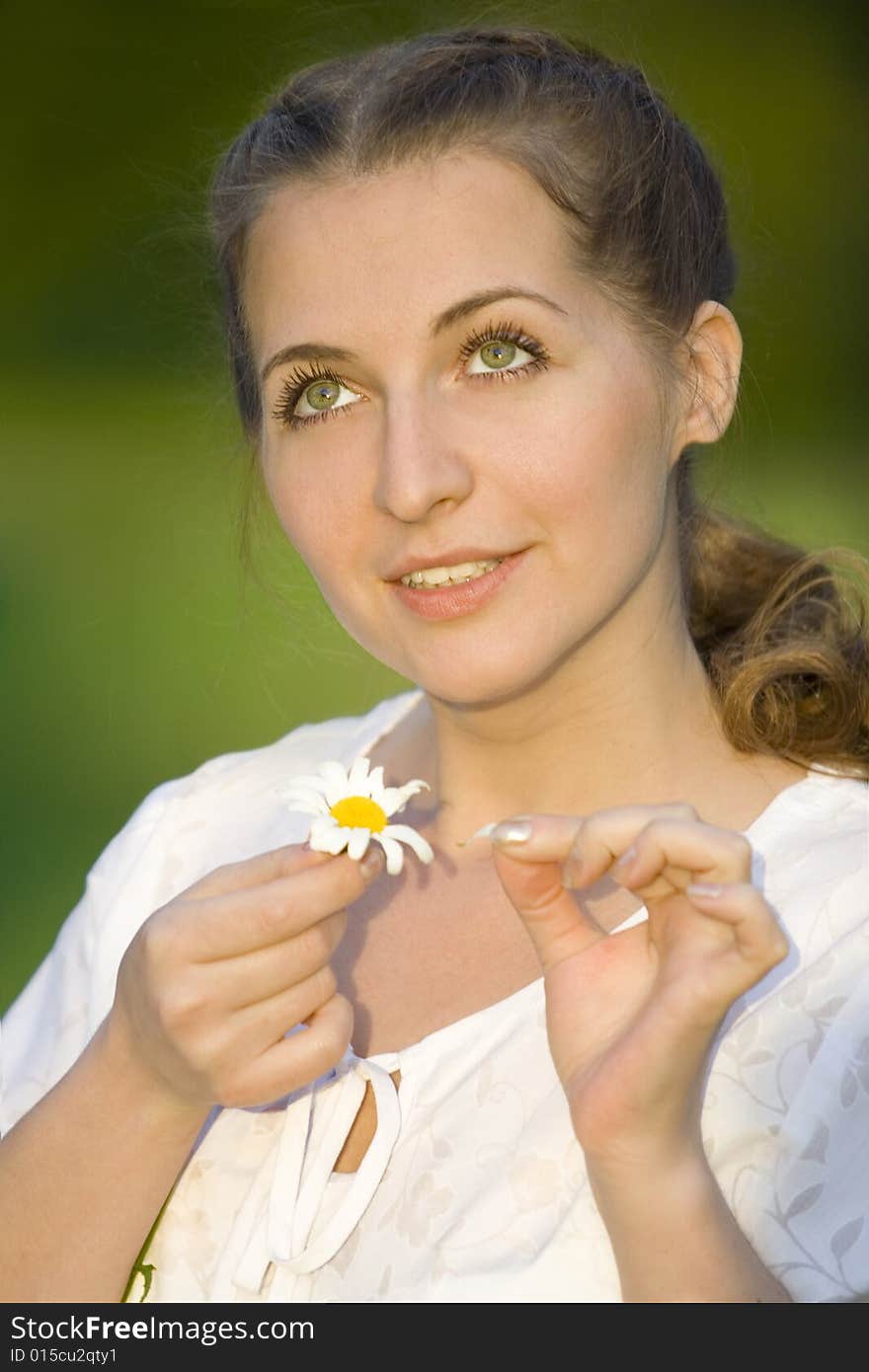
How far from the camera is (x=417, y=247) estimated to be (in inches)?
66.5

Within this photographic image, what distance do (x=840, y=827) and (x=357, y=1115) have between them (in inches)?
23.8

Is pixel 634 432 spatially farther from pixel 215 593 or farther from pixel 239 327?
pixel 215 593

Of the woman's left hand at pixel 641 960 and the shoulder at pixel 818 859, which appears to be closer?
the woman's left hand at pixel 641 960

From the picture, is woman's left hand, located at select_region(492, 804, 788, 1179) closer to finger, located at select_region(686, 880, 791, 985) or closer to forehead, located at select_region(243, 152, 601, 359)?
finger, located at select_region(686, 880, 791, 985)

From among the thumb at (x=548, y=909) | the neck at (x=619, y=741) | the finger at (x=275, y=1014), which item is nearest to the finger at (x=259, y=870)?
the finger at (x=275, y=1014)

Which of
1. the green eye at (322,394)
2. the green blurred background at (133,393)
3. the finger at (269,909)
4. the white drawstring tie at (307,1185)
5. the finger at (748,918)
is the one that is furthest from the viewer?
the green blurred background at (133,393)

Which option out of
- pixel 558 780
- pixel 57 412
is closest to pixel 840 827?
pixel 558 780

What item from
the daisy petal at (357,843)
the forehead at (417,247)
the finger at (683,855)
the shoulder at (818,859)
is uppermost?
the forehead at (417,247)

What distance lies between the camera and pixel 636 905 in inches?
68.2

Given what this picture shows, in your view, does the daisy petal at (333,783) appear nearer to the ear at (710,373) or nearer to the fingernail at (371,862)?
the fingernail at (371,862)

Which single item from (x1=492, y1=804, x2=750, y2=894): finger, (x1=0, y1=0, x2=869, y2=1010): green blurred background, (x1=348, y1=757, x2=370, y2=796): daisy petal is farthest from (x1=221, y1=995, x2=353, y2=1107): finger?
(x1=0, y1=0, x2=869, y2=1010): green blurred background

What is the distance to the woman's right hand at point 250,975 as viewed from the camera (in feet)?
4.70

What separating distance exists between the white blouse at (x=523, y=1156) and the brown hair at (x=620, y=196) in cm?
17

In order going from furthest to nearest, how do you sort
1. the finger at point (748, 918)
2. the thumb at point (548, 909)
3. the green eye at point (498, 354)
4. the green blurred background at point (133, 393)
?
the green blurred background at point (133, 393)
the green eye at point (498, 354)
the thumb at point (548, 909)
the finger at point (748, 918)
